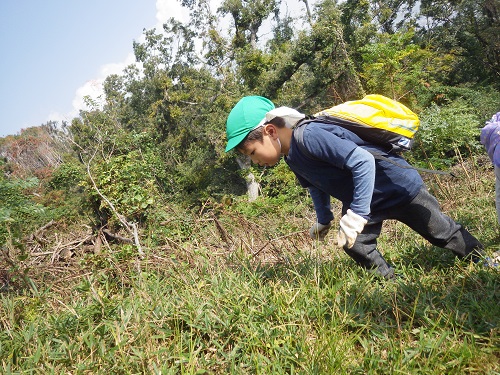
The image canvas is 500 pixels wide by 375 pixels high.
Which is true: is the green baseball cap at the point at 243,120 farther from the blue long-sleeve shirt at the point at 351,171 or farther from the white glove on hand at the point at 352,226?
the white glove on hand at the point at 352,226

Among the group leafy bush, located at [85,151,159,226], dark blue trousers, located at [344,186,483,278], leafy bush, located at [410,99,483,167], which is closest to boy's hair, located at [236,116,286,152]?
dark blue trousers, located at [344,186,483,278]

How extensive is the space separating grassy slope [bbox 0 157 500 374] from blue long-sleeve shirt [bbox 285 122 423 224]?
19.9 inches

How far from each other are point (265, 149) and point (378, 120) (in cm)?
59

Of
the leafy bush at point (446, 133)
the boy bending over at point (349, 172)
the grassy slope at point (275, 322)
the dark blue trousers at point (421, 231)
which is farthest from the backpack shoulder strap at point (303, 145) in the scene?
the leafy bush at point (446, 133)

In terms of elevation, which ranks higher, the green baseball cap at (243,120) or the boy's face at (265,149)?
the green baseball cap at (243,120)

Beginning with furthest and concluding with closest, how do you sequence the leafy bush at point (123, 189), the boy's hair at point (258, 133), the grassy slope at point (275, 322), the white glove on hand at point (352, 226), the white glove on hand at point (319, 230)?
1. the leafy bush at point (123, 189)
2. the white glove on hand at point (319, 230)
3. the boy's hair at point (258, 133)
4. the white glove on hand at point (352, 226)
5. the grassy slope at point (275, 322)

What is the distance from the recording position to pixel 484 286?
2023 millimetres

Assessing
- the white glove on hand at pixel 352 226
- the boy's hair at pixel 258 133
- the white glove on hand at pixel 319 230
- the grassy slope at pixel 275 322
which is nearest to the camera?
the grassy slope at pixel 275 322

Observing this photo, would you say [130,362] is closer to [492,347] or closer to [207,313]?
[207,313]

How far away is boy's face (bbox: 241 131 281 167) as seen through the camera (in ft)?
6.82

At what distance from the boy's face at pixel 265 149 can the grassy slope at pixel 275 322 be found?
713 millimetres

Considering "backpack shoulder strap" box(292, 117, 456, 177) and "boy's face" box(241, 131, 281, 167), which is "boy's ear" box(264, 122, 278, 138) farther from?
"backpack shoulder strap" box(292, 117, 456, 177)

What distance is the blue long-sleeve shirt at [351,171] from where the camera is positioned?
1.85 meters

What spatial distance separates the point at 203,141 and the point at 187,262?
17717 mm
